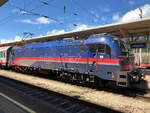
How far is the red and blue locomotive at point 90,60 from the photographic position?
7906mm

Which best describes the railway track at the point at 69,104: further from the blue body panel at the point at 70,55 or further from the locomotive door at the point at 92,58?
the locomotive door at the point at 92,58

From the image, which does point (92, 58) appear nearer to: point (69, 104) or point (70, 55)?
point (70, 55)

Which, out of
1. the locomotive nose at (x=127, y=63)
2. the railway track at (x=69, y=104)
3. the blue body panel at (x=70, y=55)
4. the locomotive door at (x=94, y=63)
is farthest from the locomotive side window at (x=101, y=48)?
the railway track at (x=69, y=104)

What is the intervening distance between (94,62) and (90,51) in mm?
840

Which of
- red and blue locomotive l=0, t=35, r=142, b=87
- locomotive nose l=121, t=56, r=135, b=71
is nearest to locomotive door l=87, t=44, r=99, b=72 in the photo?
red and blue locomotive l=0, t=35, r=142, b=87

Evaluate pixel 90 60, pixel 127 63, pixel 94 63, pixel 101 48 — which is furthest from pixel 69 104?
pixel 127 63

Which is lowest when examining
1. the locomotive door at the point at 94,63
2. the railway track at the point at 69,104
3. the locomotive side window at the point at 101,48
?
the railway track at the point at 69,104

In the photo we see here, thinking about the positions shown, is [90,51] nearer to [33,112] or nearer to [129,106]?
[129,106]

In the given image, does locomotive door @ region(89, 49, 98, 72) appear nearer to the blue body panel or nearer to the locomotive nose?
the blue body panel

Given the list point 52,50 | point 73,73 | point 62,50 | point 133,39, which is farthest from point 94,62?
point 133,39

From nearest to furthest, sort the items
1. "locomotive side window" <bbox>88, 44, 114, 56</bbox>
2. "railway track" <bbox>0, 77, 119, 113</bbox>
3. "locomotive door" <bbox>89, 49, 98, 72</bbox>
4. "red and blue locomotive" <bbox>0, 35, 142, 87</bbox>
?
"railway track" <bbox>0, 77, 119, 113</bbox> → "red and blue locomotive" <bbox>0, 35, 142, 87</bbox> → "locomotive side window" <bbox>88, 44, 114, 56</bbox> → "locomotive door" <bbox>89, 49, 98, 72</bbox>

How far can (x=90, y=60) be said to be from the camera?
904 cm

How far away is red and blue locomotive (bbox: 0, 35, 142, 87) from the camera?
7.91 meters

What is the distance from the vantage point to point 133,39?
642 inches
